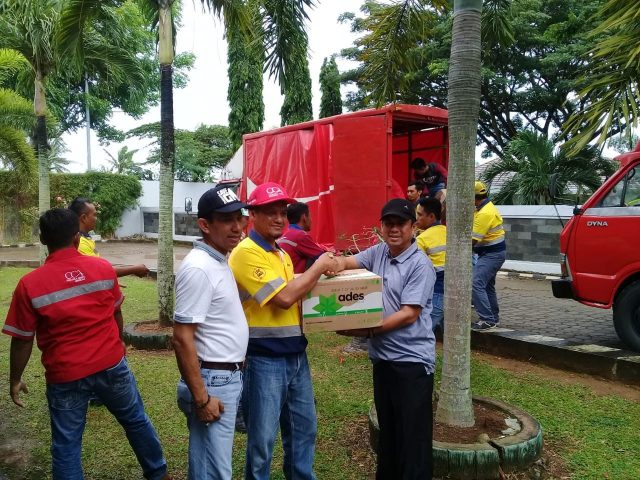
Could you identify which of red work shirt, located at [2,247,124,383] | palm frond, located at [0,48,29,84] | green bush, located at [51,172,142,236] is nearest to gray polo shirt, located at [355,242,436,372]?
red work shirt, located at [2,247,124,383]

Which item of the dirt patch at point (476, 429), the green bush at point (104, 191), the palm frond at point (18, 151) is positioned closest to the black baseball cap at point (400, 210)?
the dirt patch at point (476, 429)

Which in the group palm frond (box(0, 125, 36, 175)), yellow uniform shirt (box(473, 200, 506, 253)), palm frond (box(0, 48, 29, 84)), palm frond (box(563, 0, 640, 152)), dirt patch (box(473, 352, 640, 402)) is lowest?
dirt patch (box(473, 352, 640, 402))

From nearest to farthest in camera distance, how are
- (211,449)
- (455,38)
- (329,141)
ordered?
(211,449) → (455,38) → (329,141)

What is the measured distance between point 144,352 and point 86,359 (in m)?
3.58

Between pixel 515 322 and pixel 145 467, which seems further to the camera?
pixel 515 322

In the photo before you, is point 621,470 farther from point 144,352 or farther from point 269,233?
point 144,352

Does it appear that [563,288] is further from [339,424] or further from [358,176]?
[339,424]

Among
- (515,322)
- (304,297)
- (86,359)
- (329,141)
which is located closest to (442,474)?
(304,297)

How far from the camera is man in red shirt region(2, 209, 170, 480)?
A: 277 cm

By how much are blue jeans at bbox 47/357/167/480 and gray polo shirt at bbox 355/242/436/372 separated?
1.37 metres

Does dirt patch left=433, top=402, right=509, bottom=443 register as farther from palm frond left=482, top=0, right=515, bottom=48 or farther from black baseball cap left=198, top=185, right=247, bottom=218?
palm frond left=482, top=0, right=515, bottom=48

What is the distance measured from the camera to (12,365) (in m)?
2.91

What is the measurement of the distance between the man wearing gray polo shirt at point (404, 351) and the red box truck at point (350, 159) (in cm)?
409

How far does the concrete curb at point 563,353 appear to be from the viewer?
5.14 meters
